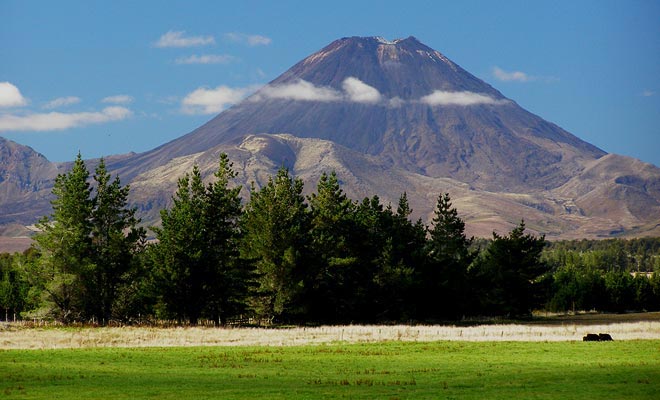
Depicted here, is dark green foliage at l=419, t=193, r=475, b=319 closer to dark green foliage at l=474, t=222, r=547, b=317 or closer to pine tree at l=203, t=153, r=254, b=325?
dark green foliage at l=474, t=222, r=547, b=317

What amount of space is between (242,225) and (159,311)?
2023 cm

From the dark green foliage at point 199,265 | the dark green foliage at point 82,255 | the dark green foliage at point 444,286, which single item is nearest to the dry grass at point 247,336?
A: the dark green foliage at point 199,265

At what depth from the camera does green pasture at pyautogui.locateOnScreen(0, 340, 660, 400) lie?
126ft

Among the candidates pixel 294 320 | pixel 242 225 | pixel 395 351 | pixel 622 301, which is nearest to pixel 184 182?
pixel 242 225

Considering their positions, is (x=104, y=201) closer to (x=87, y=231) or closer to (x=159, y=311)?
(x=87, y=231)

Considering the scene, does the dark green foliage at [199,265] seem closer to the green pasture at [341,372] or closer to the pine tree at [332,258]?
the pine tree at [332,258]

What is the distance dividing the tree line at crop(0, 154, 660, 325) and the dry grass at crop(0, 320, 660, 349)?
8.83m

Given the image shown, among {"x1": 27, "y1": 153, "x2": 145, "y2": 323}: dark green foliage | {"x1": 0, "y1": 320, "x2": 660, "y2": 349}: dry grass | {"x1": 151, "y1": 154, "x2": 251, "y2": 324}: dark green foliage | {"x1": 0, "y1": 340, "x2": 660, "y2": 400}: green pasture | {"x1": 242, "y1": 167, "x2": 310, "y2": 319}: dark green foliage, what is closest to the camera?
{"x1": 0, "y1": 340, "x2": 660, "y2": 400}: green pasture

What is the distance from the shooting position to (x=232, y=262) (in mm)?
96750

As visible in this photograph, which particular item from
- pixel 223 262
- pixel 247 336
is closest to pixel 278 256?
pixel 223 262

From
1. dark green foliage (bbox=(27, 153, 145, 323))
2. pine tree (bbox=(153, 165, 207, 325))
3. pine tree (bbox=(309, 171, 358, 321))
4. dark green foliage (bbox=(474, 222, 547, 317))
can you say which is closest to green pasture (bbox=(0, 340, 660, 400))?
pine tree (bbox=(153, 165, 207, 325))

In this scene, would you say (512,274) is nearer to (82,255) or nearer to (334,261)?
(334,261)

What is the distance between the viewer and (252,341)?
226ft

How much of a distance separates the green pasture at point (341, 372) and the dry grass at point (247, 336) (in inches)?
219
